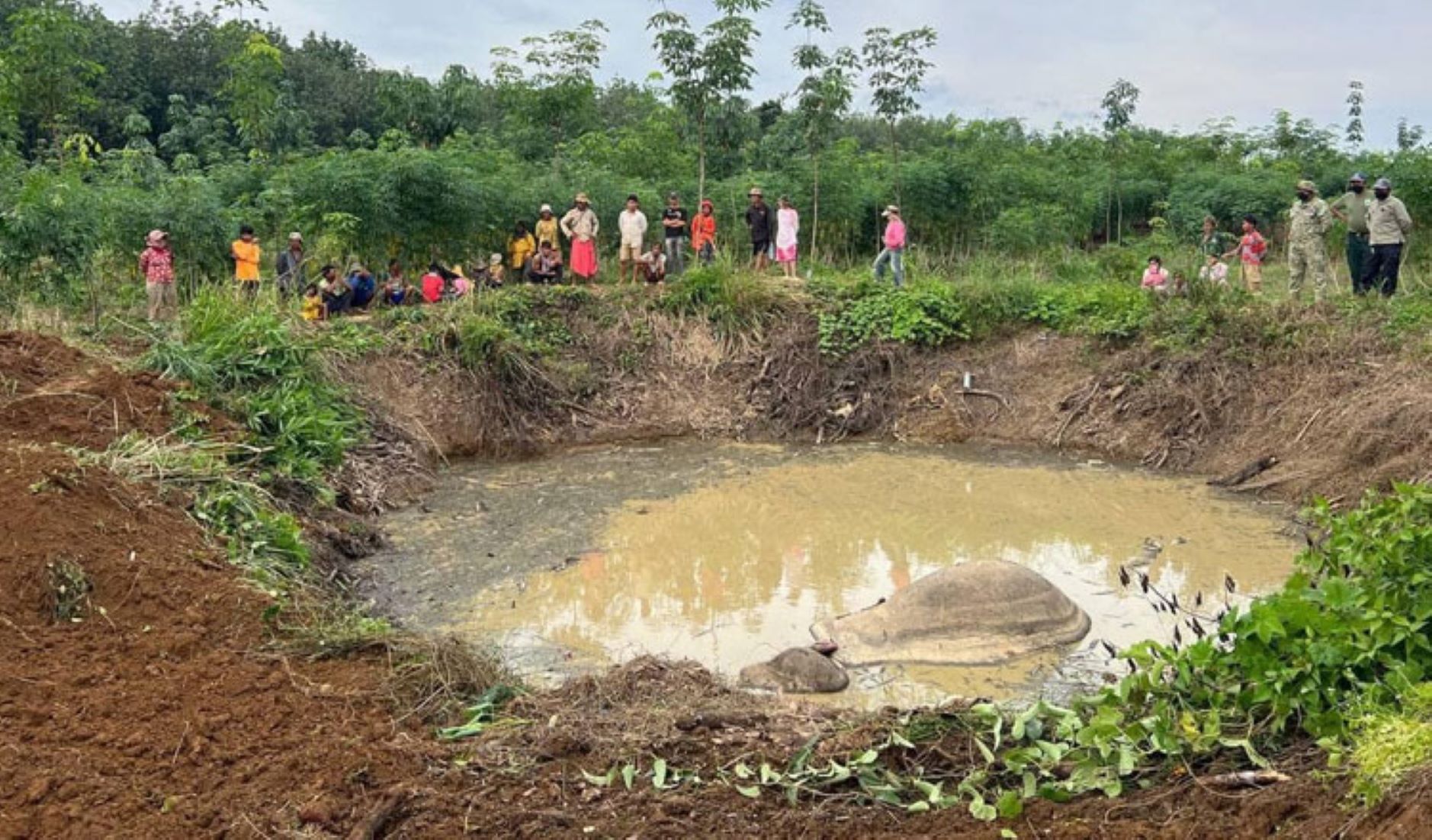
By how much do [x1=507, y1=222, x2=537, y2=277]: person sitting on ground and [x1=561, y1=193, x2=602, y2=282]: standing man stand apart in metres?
0.55

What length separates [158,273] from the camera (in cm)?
1237

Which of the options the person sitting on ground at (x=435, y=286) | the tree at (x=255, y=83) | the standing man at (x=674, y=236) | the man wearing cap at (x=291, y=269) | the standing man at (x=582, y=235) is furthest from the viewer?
the tree at (x=255, y=83)

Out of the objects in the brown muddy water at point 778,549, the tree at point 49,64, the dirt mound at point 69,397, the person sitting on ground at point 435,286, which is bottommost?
the brown muddy water at point 778,549

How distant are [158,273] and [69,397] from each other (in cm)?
429

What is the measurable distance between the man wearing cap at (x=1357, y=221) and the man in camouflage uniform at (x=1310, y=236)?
167 millimetres

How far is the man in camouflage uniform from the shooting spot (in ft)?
41.9

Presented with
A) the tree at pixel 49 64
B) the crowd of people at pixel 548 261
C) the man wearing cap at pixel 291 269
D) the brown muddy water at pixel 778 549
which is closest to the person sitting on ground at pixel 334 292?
the crowd of people at pixel 548 261

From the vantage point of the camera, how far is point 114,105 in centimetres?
3519

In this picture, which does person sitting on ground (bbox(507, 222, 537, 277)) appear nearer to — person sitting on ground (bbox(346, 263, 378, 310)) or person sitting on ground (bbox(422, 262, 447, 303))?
person sitting on ground (bbox(422, 262, 447, 303))

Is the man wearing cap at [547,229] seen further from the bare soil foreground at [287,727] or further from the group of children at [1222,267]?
the group of children at [1222,267]

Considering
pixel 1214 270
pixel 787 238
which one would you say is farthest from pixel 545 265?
pixel 1214 270

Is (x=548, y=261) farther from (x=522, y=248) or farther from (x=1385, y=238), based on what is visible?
(x=1385, y=238)

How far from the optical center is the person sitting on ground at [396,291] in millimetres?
14211

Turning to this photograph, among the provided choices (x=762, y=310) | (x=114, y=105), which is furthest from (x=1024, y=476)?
(x=114, y=105)
